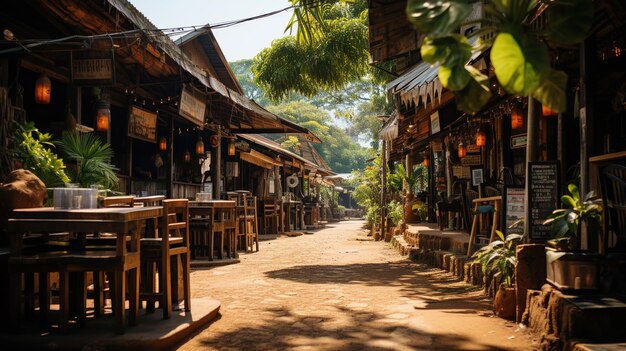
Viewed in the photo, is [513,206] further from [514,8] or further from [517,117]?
[514,8]

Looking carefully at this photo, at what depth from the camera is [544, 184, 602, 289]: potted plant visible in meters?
3.90

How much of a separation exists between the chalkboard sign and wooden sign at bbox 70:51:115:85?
5.90 metres

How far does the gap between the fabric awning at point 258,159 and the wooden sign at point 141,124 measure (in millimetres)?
6506

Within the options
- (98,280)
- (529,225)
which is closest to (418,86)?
(529,225)

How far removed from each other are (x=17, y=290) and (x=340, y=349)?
233 centimetres

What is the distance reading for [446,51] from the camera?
184cm

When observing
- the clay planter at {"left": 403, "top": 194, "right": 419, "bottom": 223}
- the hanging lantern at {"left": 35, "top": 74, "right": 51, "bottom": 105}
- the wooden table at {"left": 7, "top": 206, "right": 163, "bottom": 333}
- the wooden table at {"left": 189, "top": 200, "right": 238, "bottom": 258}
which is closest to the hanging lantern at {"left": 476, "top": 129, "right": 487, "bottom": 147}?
the clay planter at {"left": 403, "top": 194, "right": 419, "bottom": 223}

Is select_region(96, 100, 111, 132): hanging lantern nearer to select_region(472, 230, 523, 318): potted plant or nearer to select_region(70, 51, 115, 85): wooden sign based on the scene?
select_region(70, 51, 115, 85): wooden sign

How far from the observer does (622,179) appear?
400 cm

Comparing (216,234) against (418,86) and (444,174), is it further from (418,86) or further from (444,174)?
(444,174)

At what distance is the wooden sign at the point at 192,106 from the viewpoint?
10.9 metres

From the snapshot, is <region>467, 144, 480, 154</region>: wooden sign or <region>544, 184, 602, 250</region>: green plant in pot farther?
Result: <region>467, 144, 480, 154</region>: wooden sign

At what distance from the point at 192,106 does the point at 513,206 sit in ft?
24.3

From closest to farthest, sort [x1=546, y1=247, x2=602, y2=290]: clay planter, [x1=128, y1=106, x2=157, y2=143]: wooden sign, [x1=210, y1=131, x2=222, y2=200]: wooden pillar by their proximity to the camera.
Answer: [x1=546, y1=247, x2=602, y2=290]: clay planter
[x1=128, y1=106, x2=157, y2=143]: wooden sign
[x1=210, y1=131, x2=222, y2=200]: wooden pillar
